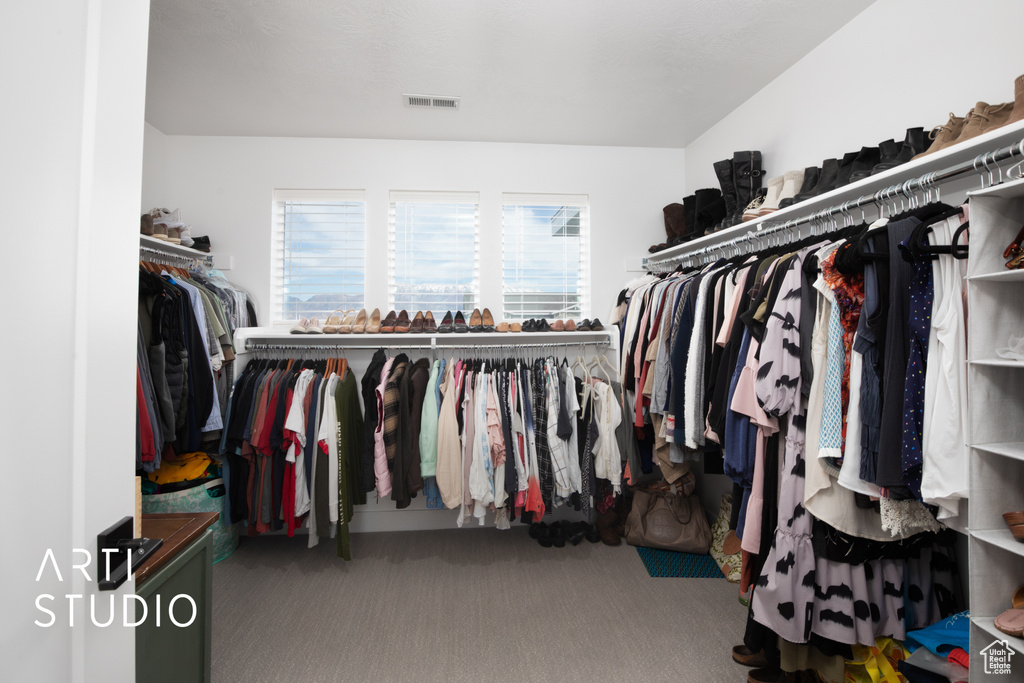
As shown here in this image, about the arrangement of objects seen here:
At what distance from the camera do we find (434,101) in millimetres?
A: 2684

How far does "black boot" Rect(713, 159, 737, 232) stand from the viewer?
2.51 m

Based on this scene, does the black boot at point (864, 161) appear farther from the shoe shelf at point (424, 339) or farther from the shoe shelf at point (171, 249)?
the shoe shelf at point (171, 249)

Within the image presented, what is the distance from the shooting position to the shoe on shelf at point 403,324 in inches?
114

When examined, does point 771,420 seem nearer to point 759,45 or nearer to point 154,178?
point 759,45

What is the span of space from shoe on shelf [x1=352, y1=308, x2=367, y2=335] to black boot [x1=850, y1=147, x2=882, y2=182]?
8.62ft

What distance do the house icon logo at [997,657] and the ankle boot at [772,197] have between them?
1706mm

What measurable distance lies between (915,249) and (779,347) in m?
0.46

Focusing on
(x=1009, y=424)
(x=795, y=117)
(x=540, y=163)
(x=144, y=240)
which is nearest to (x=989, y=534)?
(x=1009, y=424)

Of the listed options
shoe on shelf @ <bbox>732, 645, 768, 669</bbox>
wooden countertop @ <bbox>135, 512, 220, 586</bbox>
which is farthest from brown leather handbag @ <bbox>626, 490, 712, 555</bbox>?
wooden countertop @ <bbox>135, 512, 220, 586</bbox>

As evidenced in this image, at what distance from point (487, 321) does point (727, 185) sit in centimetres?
167

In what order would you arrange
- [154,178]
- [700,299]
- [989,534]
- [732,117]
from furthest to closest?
[154,178] → [732,117] → [700,299] → [989,534]

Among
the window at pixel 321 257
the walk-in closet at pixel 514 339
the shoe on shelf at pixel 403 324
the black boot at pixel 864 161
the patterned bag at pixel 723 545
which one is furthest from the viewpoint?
the window at pixel 321 257

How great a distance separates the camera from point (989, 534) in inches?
46.3

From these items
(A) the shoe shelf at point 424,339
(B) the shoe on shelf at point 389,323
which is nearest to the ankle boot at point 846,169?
(A) the shoe shelf at point 424,339
